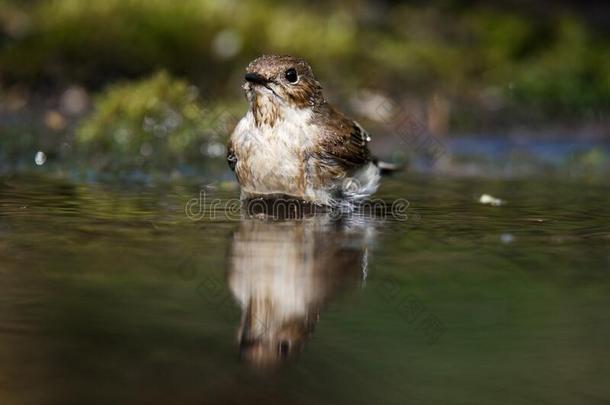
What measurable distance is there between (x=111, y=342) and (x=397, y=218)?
10.7 ft

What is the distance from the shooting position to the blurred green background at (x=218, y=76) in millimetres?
9883

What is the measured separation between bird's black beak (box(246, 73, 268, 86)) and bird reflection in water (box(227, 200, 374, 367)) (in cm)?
81

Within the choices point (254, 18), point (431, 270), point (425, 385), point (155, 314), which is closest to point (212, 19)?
point (254, 18)

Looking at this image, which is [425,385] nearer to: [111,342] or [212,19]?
[111,342]

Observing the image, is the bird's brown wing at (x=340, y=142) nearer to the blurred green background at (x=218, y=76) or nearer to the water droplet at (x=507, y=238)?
the water droplet at (x=507, y=238)

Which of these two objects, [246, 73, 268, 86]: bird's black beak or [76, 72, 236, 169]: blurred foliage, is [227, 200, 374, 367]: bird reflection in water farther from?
[76, 72, 236, 169]: blurred foliage

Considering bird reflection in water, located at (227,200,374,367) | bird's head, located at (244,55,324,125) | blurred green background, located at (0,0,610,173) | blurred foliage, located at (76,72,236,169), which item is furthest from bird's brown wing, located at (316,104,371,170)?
Answer: blurred foliage, located at (76,72,236,169)

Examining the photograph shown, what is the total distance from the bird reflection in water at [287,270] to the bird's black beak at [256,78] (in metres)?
0.81

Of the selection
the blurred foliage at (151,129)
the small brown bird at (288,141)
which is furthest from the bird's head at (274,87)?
the blurred foliage at (151,129)

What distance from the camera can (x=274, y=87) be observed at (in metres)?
6.73

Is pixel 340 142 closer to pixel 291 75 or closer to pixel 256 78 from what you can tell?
pixel 291 75

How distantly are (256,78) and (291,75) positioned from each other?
334mm

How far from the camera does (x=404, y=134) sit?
38.4ft

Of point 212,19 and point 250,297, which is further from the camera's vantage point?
point 212,19
